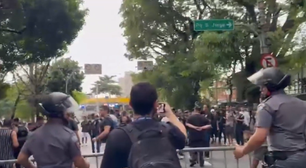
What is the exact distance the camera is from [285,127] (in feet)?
15.1

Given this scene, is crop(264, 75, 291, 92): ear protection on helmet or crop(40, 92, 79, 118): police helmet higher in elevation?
crop(264, 75, 291, 92): ear protection on helmet

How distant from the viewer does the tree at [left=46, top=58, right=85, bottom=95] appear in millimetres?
66831

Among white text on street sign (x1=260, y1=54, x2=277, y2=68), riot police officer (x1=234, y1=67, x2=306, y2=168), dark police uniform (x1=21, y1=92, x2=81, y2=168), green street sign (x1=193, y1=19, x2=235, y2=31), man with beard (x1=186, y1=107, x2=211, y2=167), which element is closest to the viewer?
riot police officer (x1=234, y1=67, x2=306, y2=168)

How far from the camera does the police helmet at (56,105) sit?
15.6 ft

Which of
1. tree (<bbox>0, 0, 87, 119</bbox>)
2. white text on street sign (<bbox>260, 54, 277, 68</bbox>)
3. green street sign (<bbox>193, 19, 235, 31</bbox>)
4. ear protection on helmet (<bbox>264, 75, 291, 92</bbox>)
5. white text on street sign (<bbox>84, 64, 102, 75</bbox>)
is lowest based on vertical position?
ear protection on helmet (<bbox>264, 75, 291, 92</bbox>)

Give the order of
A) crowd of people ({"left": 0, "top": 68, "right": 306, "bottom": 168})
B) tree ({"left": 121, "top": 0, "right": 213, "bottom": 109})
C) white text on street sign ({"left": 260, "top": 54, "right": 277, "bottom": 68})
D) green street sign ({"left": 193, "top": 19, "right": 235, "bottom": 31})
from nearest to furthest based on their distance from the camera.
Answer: crowd of people ({"left": 0, "top": 68, "right": 306, "bottom": 168}) → white text on street sign ({"left": 260, "top": 54, "right": 277, "bottom": 68}) → green street sign ({"left": 193, "top": 19, "right": 235, "bottom": 31}) → tree ({"left": 121, "top": 0, "right": 213, "bottom": 109})

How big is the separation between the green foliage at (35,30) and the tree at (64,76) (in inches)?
1196

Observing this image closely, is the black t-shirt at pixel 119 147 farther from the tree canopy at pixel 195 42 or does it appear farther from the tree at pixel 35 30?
the tree at pixel 35 30

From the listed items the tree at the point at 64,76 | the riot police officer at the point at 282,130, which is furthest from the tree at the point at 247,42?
the tree at the point at 64,76

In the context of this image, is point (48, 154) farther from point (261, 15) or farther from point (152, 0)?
point (152, 0)

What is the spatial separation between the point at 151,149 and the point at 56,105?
1545 mm

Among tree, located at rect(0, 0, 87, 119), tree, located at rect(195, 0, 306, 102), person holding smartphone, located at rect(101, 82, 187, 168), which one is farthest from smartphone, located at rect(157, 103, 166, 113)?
tree, located at rect(0, 0, 87, 119)

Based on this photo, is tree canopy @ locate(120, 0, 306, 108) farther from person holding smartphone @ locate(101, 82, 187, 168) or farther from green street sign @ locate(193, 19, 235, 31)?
person holding smartphone @ locate(101, 82, 187, 168)

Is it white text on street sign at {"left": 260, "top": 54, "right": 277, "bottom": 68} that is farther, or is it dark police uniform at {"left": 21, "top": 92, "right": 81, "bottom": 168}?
white text on street sign at {"left": 260, "top": 54, "right": 277, "bottom": 68}
